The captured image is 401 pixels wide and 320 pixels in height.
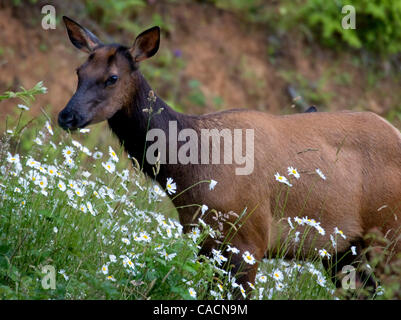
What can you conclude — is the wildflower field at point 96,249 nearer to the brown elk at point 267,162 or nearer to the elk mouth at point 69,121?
the elk mouth at point 69,121

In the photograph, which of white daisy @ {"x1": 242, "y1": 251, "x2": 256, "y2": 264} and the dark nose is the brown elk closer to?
the dark nose

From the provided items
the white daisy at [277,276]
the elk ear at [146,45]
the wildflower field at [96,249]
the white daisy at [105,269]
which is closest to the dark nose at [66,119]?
the wildflower field at [96,249]

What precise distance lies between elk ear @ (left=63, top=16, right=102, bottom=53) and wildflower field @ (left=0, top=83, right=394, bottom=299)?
0.89 metres

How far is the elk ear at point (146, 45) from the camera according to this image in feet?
17.5

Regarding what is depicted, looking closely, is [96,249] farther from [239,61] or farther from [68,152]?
[239,61]

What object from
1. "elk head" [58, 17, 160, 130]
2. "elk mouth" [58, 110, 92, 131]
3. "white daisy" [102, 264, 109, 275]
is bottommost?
"white daisy" [102, 264, 109, 275]

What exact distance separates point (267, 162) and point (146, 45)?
4.49 feet

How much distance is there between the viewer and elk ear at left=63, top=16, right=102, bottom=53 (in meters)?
5.53

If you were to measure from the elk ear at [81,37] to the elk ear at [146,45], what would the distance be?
38 cm

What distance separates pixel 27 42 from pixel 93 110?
627cm

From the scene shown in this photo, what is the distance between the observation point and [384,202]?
5422mm
